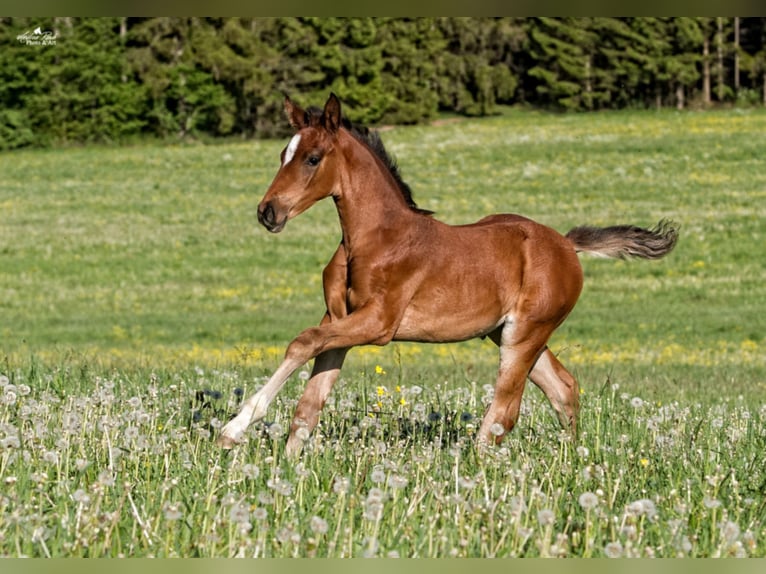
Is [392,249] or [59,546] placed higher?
[392,249]

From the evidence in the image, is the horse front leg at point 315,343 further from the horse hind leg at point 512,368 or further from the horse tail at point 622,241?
the horse tail at point 622,241

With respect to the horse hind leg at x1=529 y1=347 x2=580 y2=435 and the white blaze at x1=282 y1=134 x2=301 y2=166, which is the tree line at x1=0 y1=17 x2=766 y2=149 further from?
the white blaze at x1=282 y1=134 x2=301 y2=166

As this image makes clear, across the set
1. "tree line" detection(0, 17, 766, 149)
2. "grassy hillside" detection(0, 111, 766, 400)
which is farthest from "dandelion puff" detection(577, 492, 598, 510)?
"tree line" detection(0, 17, 766, 149)

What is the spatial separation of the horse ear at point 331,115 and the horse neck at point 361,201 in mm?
156

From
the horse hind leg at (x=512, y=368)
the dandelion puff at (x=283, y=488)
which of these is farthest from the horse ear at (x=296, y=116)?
the dandelion puff at (x=283, y=488)

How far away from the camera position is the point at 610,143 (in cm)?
4344

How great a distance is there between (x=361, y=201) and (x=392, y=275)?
0.51m

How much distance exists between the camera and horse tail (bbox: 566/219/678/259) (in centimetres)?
880

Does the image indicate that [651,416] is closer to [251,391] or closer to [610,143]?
[251,391]

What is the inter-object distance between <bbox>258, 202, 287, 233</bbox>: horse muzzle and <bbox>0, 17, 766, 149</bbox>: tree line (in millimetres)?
35808

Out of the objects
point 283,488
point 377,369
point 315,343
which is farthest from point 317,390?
point 377,369

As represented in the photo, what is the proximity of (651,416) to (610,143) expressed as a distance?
3607 centimetres

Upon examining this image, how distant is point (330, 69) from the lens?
45.3m

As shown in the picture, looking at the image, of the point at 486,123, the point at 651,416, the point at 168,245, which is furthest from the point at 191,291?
the point at 486,123
